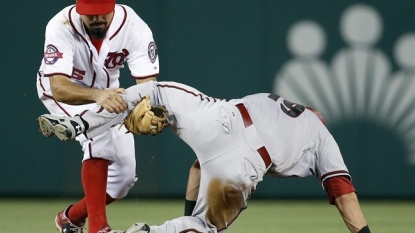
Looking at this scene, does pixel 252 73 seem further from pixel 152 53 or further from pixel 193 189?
pixel 193 189

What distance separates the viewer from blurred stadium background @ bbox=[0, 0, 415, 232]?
833 cm

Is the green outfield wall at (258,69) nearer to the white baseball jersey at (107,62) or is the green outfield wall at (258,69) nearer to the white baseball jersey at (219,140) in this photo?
the white baseball jersey at (107,62)

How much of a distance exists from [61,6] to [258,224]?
109 inches

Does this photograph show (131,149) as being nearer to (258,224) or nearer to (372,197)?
(258,224)

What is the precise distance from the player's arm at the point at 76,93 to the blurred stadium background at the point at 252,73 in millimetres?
2638

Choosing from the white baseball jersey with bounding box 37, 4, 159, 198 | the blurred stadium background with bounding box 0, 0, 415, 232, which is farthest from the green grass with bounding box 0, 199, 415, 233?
the white baseball jersey with bounding box 37, 4, 159, 198

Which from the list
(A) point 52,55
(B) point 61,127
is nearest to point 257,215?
(A) point 52,55

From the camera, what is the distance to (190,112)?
5047 millimetres

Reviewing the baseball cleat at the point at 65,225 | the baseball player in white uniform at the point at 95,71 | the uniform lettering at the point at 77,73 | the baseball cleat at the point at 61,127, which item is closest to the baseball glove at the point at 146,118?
the baseball cleat at the point at 61,127

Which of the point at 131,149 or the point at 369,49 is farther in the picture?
the point at 369,49

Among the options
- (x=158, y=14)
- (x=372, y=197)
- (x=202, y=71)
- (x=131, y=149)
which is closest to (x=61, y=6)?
(x=158, y=14)

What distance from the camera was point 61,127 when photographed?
468cm

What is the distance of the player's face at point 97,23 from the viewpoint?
575 centimetres

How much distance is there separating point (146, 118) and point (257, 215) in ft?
9.51
